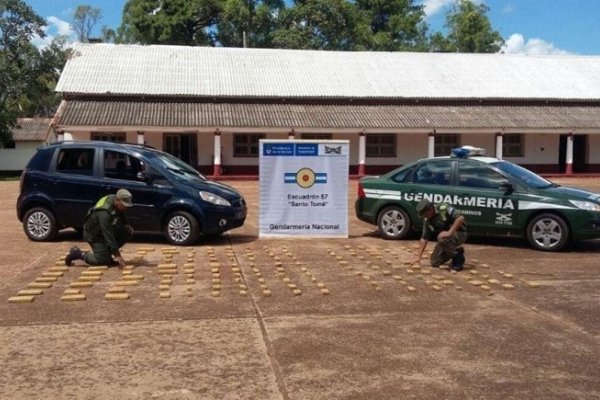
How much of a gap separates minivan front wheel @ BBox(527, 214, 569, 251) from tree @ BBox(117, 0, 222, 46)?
1562 inches

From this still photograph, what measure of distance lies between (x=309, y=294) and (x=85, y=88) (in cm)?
2509

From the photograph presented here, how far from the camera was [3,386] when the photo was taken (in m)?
4.62

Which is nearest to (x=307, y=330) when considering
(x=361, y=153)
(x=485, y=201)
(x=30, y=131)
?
(x=485, y=201)

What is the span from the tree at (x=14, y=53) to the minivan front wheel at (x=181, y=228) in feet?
104

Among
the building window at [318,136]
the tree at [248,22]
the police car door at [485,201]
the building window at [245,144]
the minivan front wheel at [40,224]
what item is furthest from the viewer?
the tree at [248,22]

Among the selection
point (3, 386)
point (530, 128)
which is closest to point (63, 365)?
point (3, 386)

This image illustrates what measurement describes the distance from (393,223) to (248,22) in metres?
37.3

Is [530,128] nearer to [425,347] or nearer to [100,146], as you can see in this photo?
[100,146]

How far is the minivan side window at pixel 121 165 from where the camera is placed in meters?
11.2

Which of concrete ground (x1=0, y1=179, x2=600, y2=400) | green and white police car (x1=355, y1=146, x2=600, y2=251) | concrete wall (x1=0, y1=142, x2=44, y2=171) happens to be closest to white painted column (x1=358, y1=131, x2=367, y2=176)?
green and white police car (x1=355, y1=146, x2=600, y2=251)

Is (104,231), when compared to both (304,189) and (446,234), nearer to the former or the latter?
(304,189)

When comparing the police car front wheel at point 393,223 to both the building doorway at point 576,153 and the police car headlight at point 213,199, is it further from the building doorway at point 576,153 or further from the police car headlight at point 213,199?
the building doorway at point 576,153

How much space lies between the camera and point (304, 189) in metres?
12.1

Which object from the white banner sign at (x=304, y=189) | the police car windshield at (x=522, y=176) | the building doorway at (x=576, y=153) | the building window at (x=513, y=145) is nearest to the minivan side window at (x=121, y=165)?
the white banner sign at (x=304, y=189)
